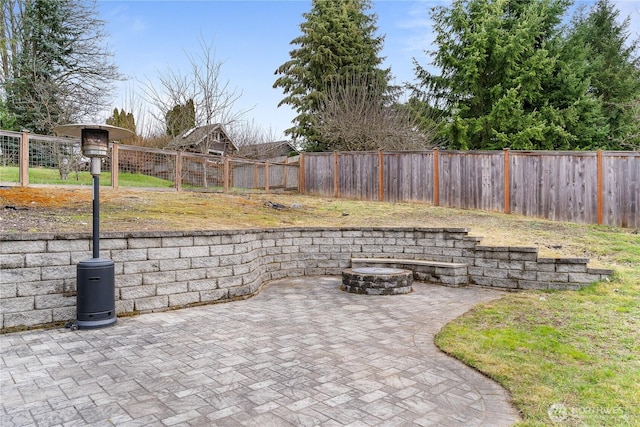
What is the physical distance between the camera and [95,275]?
414 centimetres

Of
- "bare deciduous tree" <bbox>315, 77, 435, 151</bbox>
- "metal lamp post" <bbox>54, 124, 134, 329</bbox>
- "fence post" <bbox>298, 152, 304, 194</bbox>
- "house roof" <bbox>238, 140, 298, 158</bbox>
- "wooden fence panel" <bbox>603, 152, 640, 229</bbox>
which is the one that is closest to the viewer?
"metal lamp post" <bbox>54, 124, 134, 329</bbox>

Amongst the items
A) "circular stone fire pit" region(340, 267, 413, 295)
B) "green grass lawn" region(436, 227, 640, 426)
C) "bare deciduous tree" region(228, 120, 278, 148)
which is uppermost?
"bare deciduous tree" region(228, 120, 278, 148)

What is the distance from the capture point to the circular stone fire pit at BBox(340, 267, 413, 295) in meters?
6.04

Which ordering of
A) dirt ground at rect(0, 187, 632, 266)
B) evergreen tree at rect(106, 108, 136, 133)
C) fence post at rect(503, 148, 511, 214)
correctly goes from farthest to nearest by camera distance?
1. evergreen tree at rect(106, 108, 136, 133)
2. fence post at rect(503, 148, 511, 214)
3. dirt ground at rect(0, 187, 632, 266)

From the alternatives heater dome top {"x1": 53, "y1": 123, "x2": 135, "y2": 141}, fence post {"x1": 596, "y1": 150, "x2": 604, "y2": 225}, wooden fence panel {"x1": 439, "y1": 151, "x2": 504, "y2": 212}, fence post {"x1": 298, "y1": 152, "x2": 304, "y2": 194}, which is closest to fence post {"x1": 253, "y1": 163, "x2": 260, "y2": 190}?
fence post {"x1": 298, "y1": 152, "x2": 304, "y2": 194}

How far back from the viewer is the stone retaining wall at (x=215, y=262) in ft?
13.6

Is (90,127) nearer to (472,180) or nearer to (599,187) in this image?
(472,180)

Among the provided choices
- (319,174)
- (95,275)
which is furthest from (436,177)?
(95,275)

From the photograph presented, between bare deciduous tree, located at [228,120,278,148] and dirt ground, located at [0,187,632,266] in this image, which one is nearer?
dirt ground, located at [0,187,632,266]

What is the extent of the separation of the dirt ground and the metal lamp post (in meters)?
1.05

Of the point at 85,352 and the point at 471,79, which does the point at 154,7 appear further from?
the point at 471,79

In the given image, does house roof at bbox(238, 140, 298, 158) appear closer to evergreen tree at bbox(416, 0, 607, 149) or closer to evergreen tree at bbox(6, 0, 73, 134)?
evergreen tree at bbox(6, 0, 73, 134)

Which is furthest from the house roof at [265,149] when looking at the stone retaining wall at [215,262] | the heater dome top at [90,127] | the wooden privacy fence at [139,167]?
the heater dome top at [90,127]

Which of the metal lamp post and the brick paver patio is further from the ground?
the metal lamp post
